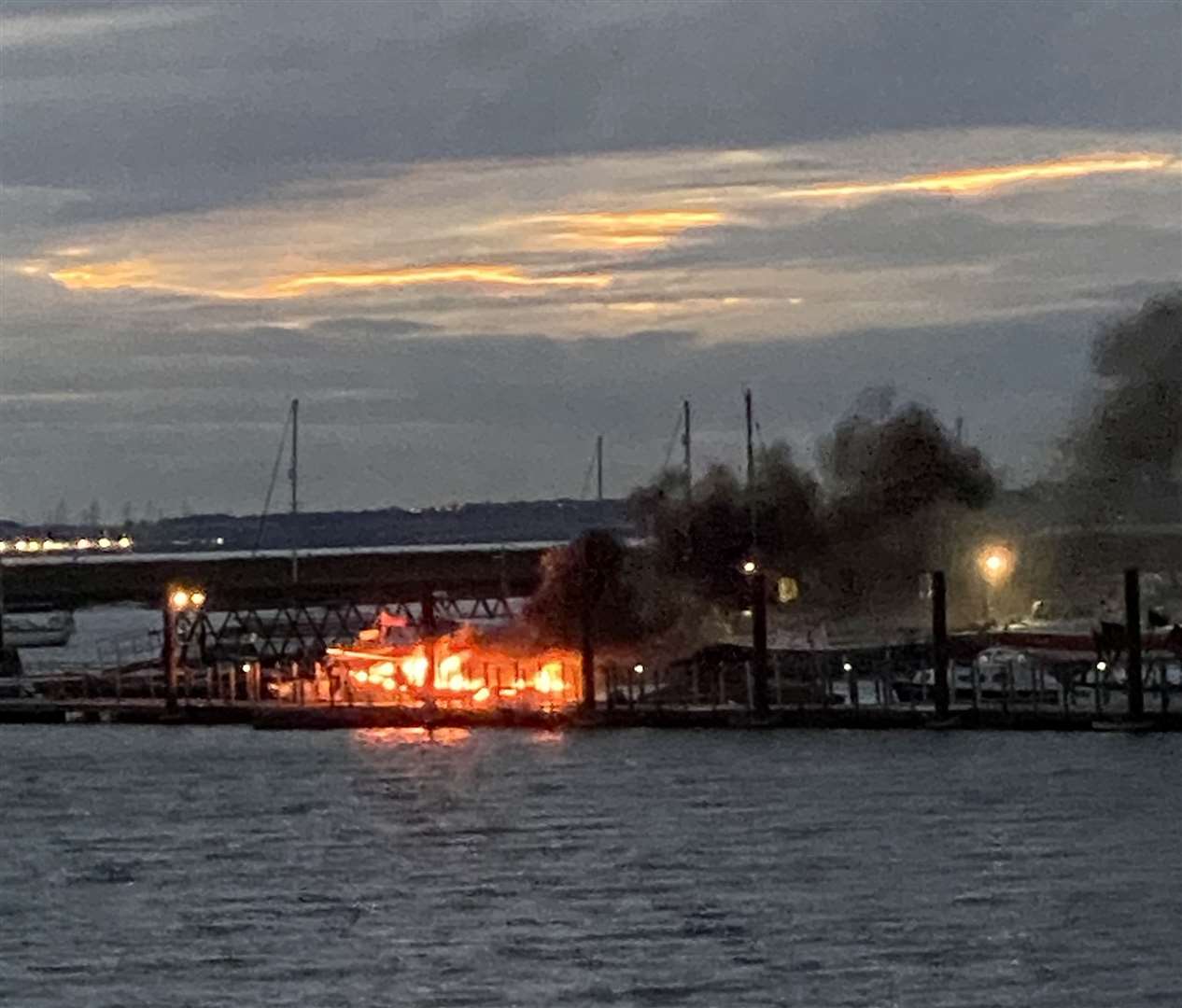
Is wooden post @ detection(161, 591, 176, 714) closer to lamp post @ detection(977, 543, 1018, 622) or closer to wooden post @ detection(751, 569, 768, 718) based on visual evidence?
wooden post @ detection(751, 569, 768, 718)

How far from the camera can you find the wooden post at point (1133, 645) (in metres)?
72.7

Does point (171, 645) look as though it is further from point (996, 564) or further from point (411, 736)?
point (996, 564)

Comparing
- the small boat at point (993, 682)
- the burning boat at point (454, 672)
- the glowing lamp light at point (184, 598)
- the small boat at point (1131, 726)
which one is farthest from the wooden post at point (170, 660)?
the small boat at point (1131, 726)

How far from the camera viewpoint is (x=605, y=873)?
184ft

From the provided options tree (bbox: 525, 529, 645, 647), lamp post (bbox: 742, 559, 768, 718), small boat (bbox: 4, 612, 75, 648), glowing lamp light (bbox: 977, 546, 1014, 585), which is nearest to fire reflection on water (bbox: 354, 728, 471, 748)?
lamp post (bbox: 742, 559, 768, 718)

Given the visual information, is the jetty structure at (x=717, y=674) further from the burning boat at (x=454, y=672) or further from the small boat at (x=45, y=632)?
the small boat at (x=45, y=632)

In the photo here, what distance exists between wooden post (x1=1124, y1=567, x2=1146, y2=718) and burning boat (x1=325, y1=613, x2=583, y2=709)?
1625 centimetres

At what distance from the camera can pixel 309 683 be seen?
94.9m

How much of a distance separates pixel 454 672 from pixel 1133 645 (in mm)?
25766

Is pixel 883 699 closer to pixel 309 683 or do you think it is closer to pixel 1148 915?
pixel 309 683

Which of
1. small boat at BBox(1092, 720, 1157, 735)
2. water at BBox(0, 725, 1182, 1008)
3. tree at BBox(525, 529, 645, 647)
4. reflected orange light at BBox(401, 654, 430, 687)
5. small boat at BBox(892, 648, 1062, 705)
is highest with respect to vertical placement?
tree at BBox(525, 529, 645, 647)

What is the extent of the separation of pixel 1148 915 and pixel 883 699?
35.0 metres

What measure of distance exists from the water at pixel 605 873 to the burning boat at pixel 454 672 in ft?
15.6

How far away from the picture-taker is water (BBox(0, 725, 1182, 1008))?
→ 44656mm
